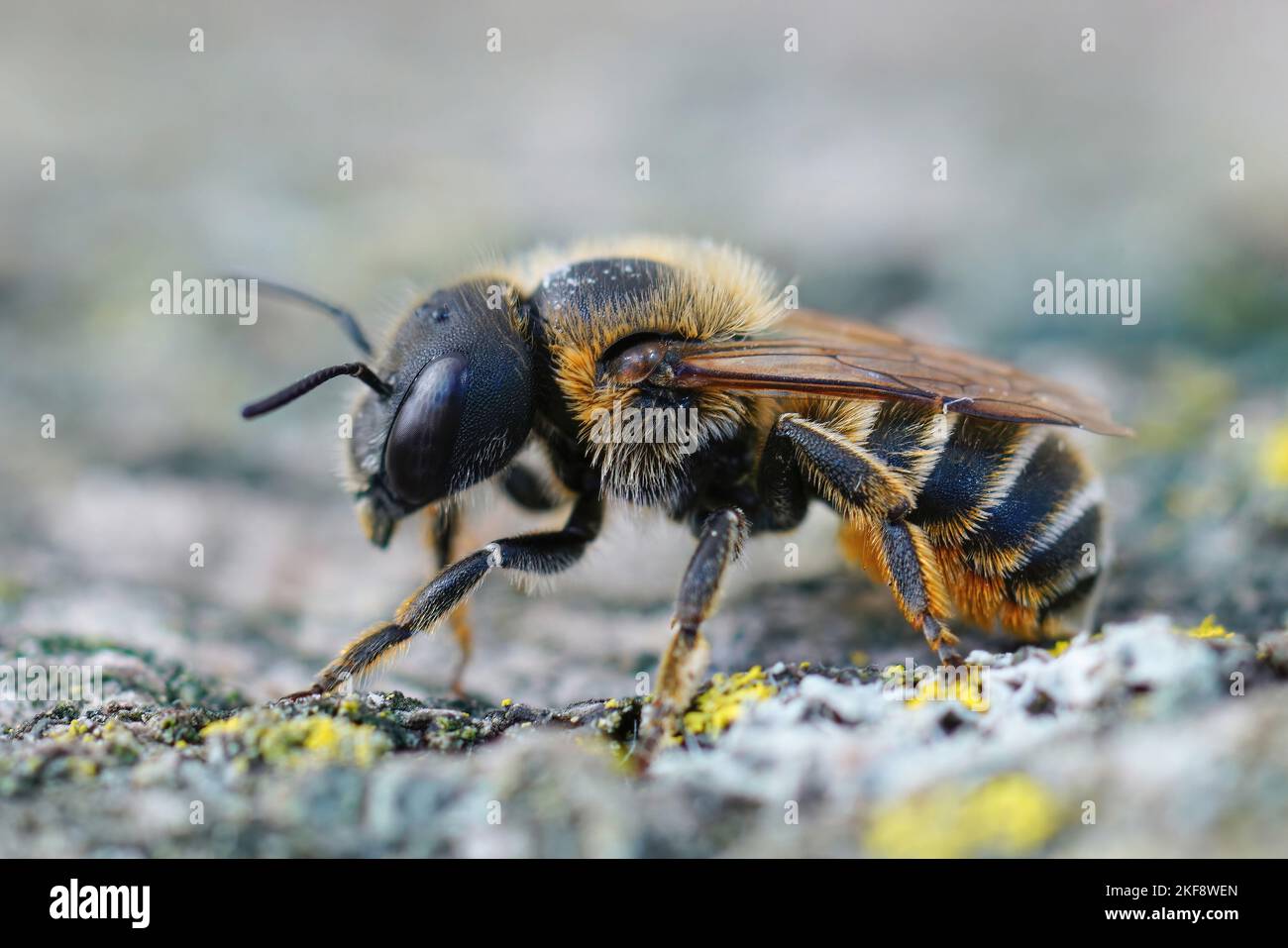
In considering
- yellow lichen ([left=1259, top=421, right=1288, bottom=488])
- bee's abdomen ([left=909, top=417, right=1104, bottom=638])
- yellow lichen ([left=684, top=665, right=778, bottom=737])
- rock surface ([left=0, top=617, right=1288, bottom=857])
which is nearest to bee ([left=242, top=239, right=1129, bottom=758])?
bee's abdomen ([left=909, top=417, right=1104, bottom=638])

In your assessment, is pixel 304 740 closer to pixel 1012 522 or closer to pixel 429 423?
pixel 429 423

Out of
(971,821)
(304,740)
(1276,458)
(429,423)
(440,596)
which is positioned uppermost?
(429,423)

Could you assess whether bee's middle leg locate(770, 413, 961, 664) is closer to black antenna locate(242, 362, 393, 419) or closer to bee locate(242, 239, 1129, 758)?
bee locate(242, 239, 1129, 758)

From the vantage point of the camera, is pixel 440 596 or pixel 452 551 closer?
pixel 440 596

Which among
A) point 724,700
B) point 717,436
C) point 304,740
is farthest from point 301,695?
point 717,436
